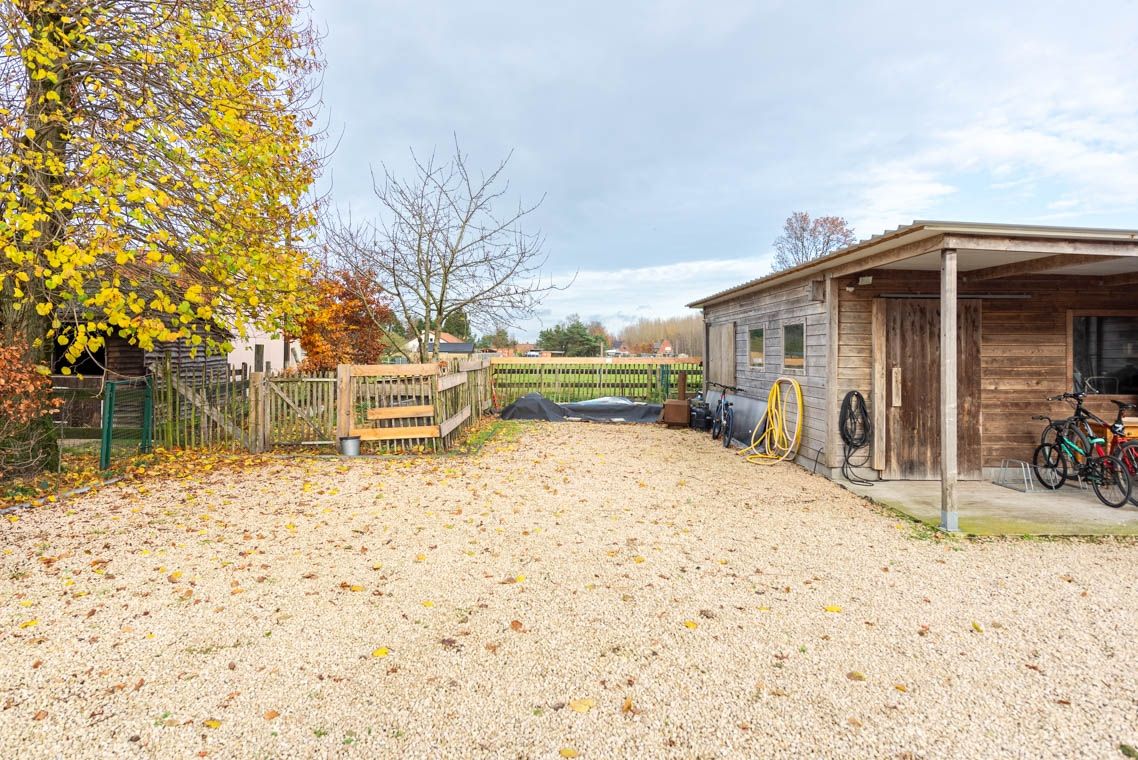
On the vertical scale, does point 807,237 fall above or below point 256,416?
above

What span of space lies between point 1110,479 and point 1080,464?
1.24 ft

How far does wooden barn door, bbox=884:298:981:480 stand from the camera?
709 centimetres

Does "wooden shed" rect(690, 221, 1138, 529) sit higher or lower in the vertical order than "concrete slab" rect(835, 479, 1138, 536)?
higher

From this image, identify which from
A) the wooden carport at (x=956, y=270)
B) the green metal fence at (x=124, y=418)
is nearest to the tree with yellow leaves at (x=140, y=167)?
the green metal fence at (x=124, y=418)

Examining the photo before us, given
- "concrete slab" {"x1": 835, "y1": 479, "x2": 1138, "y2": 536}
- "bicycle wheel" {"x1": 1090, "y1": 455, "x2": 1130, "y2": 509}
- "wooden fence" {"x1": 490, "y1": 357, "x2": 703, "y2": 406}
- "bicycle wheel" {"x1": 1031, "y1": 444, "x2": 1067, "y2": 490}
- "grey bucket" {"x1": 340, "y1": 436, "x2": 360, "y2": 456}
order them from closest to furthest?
"concrete slab" {"x1": 835, "y1": 479, "x2": 1138, "y2": 536}
"bicycle wheel" {"x1": 1090, "y1": 455, "x2": 1130, "y2": 509}
"bicycle wheel" {"x1": 1031, "y1": 444, "x2": 1067, "y2": 490}
"grey bucket" {"x1": 340, "y1": 436, "x2": 360, "y2": 456}
"wooden fence" {"x1": 490, "y1": 357, "x2": 703, "y2": 406}

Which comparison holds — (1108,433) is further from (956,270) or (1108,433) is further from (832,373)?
(832,373)

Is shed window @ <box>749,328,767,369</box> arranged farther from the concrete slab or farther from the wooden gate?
the wooden gate

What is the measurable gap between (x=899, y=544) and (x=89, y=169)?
27.2ft

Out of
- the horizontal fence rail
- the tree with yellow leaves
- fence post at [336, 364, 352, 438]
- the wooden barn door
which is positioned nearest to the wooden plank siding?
the wooden barn door

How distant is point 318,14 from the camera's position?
9.46m

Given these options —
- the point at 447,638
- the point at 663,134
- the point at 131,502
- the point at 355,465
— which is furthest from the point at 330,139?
the point at 663,134

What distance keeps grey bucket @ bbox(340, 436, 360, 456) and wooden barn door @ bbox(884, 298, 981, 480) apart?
24.6ft

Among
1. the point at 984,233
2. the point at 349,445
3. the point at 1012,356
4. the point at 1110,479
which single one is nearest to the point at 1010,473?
the point at 1110,479

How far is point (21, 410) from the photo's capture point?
18.8 feet
